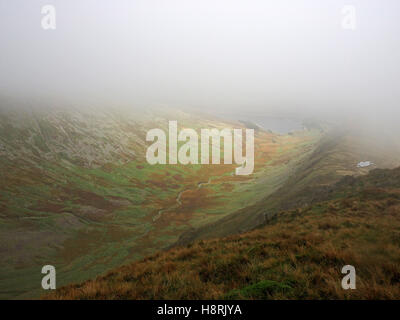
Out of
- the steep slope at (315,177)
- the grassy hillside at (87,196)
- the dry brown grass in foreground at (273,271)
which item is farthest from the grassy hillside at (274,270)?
the grassy hillside at (87,196)

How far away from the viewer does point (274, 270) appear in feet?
27.1

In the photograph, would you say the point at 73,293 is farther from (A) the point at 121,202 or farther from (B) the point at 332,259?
(A) the point at 121,202

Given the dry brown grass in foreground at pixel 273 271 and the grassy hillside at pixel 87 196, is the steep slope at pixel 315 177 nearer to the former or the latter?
the grassy hillside at pixel 87 196

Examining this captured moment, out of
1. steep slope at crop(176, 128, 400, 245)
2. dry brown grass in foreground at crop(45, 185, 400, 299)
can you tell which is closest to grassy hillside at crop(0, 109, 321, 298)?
steep slope at crop(176, 128, 400, 245)

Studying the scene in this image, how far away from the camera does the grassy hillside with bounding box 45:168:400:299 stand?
21.9 ft

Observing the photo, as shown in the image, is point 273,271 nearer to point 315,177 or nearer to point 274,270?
point 274,270

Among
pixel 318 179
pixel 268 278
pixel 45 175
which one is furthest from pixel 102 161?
pixel 268 278

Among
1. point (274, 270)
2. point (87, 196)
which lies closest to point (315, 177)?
point (274, 270)

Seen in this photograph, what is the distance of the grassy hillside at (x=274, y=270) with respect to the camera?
6688mm

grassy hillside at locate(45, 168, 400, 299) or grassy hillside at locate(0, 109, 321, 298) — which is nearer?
grassy hillside at locate(45, 168, 400, 299)

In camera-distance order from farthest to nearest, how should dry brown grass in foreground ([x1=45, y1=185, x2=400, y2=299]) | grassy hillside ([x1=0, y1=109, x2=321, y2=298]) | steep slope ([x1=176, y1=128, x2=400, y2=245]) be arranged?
grassy hillside ([x1=0, y1=109, x2=321, y2=298]) → steep slope ([x1=176, y1=128, x2=400, y2=245]) → dry brown grass in foreground ([x1=45, y1=185, x2=400, y2=299])

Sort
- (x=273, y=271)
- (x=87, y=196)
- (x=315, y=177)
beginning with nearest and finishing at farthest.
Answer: (x=273, y=271) → (x=315, y=177) → (x=87, y=196)

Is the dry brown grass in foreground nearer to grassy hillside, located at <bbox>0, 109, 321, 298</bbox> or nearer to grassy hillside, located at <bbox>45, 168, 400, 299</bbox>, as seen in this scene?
grassy hillside, located at <bbox>45, 168, 400, 299</bbox>

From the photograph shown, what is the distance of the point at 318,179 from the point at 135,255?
42.8 metres
